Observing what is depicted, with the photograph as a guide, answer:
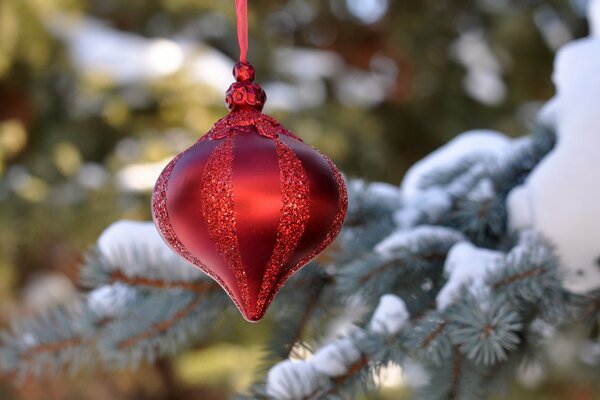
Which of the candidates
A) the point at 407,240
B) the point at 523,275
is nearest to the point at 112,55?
the point at 407,240

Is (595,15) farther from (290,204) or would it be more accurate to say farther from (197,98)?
(197,98)

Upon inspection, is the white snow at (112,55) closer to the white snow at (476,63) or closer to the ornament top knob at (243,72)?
the white snow at (476,63)

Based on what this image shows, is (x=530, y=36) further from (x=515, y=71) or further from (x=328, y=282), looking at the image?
(x=328, y=282)

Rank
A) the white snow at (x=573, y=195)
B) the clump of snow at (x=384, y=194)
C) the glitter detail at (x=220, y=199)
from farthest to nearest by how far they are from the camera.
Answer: the clump of snow at (x=384, y=194), the white snow at (x=573, y=195), the glitter detail at (x=220, y=199)

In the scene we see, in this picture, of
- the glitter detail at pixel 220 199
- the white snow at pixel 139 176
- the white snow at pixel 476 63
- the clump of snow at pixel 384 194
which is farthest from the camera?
the white snow at pixel 476 63

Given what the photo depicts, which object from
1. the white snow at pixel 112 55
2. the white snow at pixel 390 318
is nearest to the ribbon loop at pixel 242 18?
the white snow at pixel 390 318

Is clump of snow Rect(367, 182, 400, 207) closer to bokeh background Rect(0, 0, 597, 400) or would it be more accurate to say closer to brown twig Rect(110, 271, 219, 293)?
brown twig Rect(110, 271, 219, 293)
